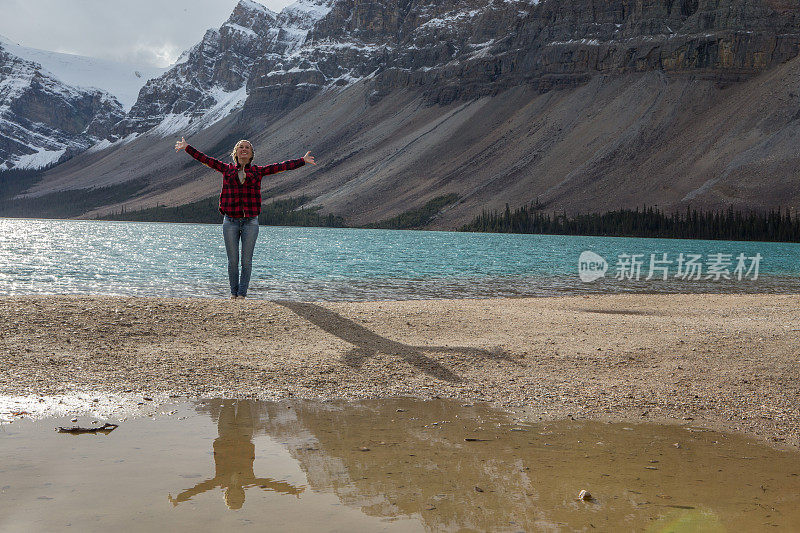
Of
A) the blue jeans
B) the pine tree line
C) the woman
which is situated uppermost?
the woman

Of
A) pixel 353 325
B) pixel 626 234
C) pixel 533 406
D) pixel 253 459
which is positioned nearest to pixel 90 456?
pixel 253 459

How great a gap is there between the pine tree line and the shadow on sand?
136084mm

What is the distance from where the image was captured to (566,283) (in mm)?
35531

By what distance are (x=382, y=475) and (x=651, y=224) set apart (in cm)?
15008

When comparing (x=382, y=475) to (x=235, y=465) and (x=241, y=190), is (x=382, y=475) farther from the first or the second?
(x=241, y=190)

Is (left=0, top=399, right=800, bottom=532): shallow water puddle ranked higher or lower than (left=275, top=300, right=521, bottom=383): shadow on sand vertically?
higher

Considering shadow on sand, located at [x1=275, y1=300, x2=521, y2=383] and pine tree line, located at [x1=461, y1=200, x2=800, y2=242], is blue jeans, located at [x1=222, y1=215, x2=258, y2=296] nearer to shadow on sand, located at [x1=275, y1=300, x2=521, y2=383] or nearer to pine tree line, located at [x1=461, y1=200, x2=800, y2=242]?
shadow on sand, located at [x1=275, y1=300, x2=521, y2=383]

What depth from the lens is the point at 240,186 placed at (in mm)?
15359

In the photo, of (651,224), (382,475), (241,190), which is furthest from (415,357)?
(651,224)

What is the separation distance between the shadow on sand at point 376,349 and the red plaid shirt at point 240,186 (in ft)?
8.96

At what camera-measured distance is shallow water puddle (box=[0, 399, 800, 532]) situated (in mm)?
4902

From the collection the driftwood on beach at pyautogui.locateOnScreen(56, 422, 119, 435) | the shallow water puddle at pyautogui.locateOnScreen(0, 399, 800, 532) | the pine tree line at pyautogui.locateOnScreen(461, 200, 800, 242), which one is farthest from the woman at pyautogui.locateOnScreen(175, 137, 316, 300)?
the pine tree line at pyautogui.locateOnScreen(461, 200, 800, 242)

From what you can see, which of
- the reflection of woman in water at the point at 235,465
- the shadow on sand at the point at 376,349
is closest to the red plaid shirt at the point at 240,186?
the shadow on sand at the point at 376,349

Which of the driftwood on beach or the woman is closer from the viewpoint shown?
the driftwood on beach
